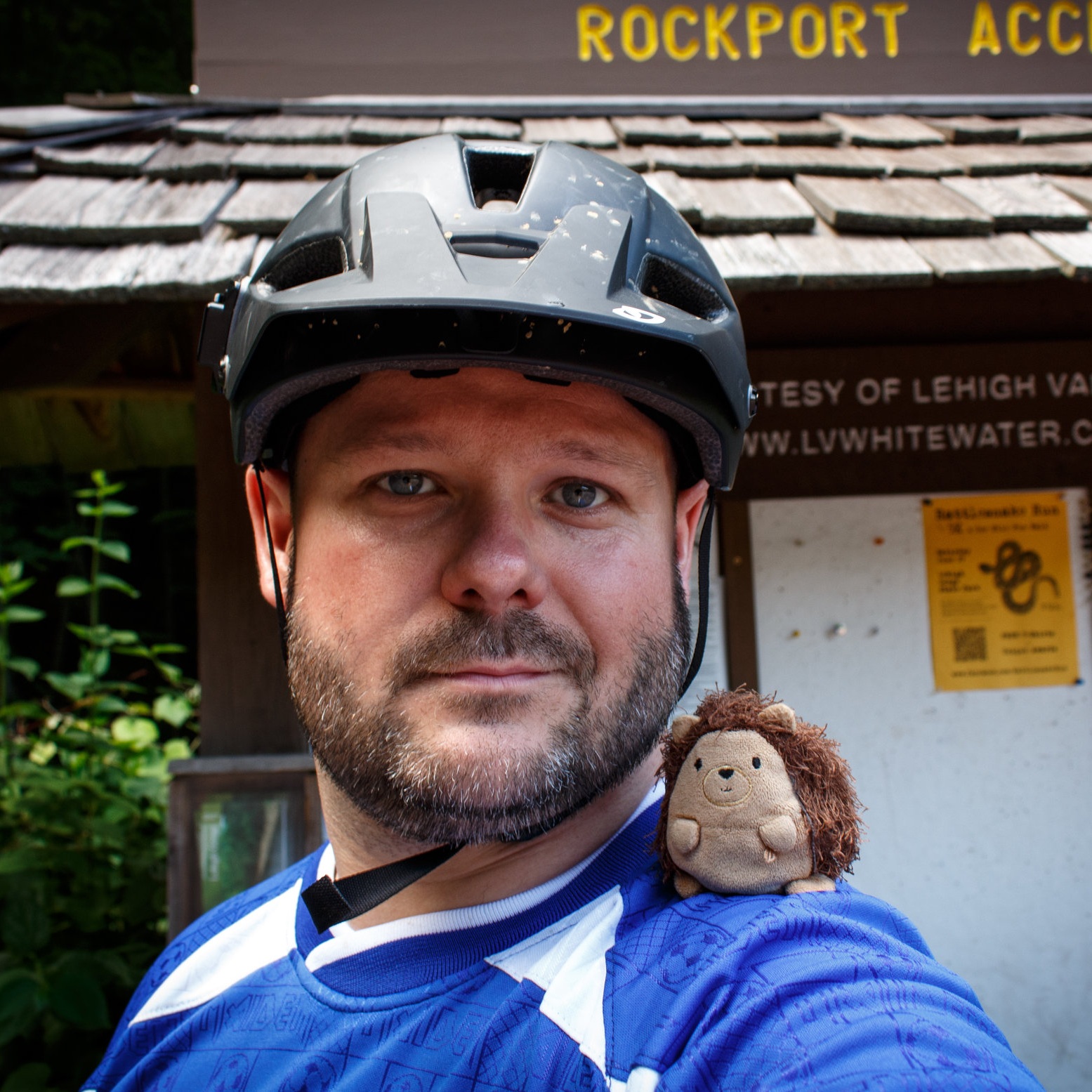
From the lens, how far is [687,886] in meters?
0.97

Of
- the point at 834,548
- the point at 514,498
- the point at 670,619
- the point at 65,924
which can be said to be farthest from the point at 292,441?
the point at 65,924

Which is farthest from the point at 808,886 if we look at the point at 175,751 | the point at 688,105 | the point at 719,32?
the point at 175,751

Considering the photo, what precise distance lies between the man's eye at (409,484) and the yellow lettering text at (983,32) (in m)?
3.18

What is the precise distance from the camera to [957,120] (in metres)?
2.96

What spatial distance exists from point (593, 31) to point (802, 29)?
2.52 feet

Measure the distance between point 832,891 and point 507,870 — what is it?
1.39 ft

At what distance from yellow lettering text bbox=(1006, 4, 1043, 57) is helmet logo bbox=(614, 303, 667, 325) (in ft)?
9.83

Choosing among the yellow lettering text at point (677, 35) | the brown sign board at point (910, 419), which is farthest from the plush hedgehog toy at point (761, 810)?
the yellow lettering text at point (677, 35)

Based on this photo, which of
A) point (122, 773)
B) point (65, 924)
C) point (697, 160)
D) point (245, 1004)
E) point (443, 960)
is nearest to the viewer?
point (443, 960)

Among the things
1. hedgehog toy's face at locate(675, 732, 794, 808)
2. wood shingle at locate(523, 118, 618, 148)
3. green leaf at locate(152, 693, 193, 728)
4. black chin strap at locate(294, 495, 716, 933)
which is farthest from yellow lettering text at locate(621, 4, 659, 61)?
green leaf at locate(152, 693, 193, 728)

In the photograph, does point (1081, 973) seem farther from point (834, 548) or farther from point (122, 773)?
point (122, 773)

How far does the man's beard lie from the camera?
1.05 meters

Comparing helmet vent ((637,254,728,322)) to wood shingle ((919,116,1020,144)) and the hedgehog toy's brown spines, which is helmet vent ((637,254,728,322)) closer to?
the hedgehog toy's brown spines

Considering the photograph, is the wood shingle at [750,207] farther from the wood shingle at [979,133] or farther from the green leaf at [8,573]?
the green leaf at [8,573]
